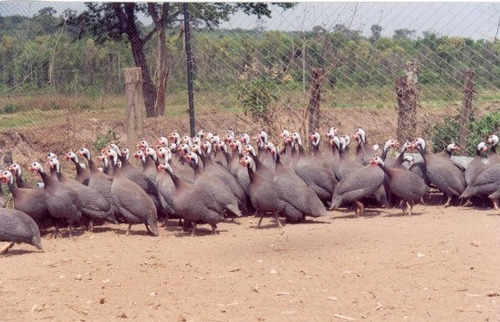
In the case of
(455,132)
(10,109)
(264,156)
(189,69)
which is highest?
(189,69)

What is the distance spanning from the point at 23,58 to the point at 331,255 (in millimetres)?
11895

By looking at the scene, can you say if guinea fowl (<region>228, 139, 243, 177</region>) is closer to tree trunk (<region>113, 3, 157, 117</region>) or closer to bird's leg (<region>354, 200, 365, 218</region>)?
bird's leg (<region>354, 200, 365, 218</region>)

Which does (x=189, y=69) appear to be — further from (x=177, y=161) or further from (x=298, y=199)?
(x=298, y=199)

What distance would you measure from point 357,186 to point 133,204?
2.83m

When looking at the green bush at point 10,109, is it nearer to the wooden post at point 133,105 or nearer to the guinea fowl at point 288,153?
the wooden post at point 133,105

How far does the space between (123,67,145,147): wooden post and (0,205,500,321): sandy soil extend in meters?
3.45

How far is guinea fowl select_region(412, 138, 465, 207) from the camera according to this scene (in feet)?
33.9

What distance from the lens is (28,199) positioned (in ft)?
30.2

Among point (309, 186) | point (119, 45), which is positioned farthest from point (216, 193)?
point (119, 45)

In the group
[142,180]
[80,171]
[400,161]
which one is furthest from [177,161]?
[400,161]

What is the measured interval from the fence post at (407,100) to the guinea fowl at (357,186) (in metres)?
2.71

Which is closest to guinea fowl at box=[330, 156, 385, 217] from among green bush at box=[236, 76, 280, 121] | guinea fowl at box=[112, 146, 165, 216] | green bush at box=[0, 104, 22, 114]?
guinea fowl at box=[112, 146, 165, 216]

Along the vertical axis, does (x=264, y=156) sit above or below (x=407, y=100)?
below

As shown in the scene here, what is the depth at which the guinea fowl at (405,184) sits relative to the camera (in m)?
9.92
